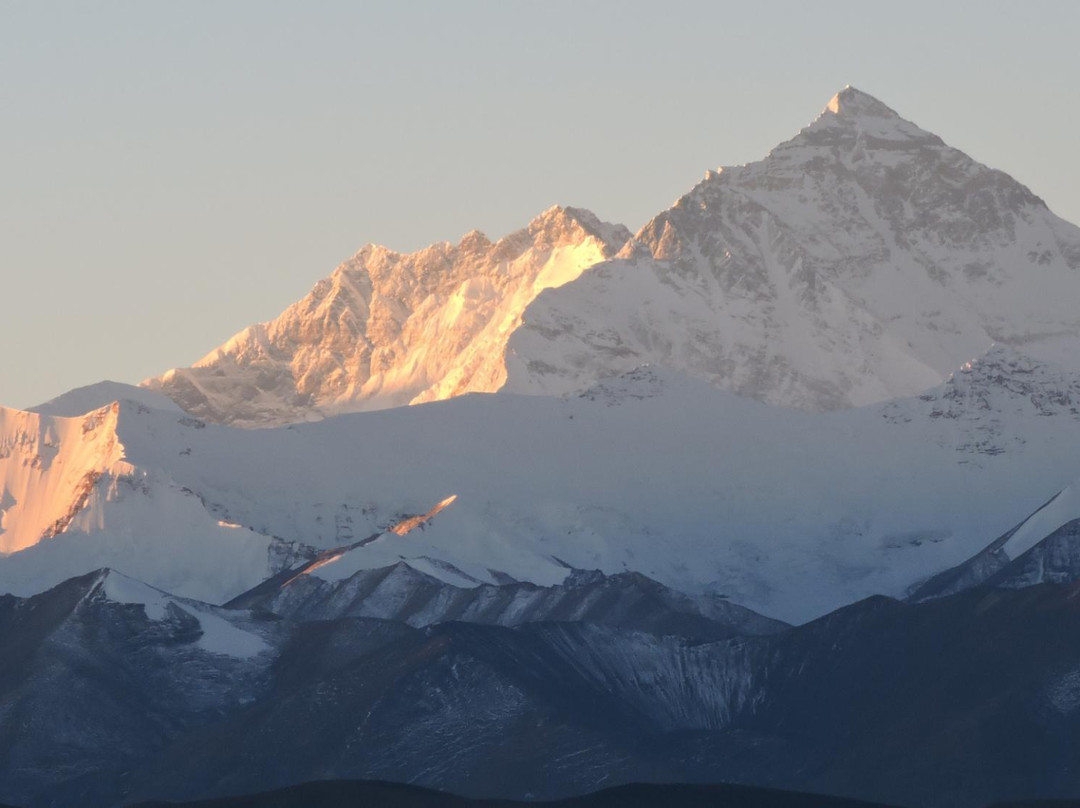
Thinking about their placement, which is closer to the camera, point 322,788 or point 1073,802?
point 1073,802

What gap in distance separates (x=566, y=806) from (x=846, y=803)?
1484cm

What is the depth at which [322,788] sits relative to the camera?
168625 mm

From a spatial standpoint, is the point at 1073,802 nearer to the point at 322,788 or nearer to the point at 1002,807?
the point at 1002,807

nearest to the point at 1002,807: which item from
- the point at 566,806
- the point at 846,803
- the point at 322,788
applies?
the point at 846,803

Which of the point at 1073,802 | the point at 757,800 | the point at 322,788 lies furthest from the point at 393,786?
the point at 1073,802

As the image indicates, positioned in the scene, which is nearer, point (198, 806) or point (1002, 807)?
point (1002, 807)

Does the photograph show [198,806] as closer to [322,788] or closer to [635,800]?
[322,788]

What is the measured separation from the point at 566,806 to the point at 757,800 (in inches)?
447

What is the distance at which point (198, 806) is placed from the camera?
177125 mm

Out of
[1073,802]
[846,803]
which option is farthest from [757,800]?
[1073,802]

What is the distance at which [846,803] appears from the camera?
160 meters

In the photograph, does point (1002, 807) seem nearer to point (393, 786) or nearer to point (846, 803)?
point (846, 803)

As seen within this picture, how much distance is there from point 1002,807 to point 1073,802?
7740 millimetres

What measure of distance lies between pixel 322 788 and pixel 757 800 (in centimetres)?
2122
